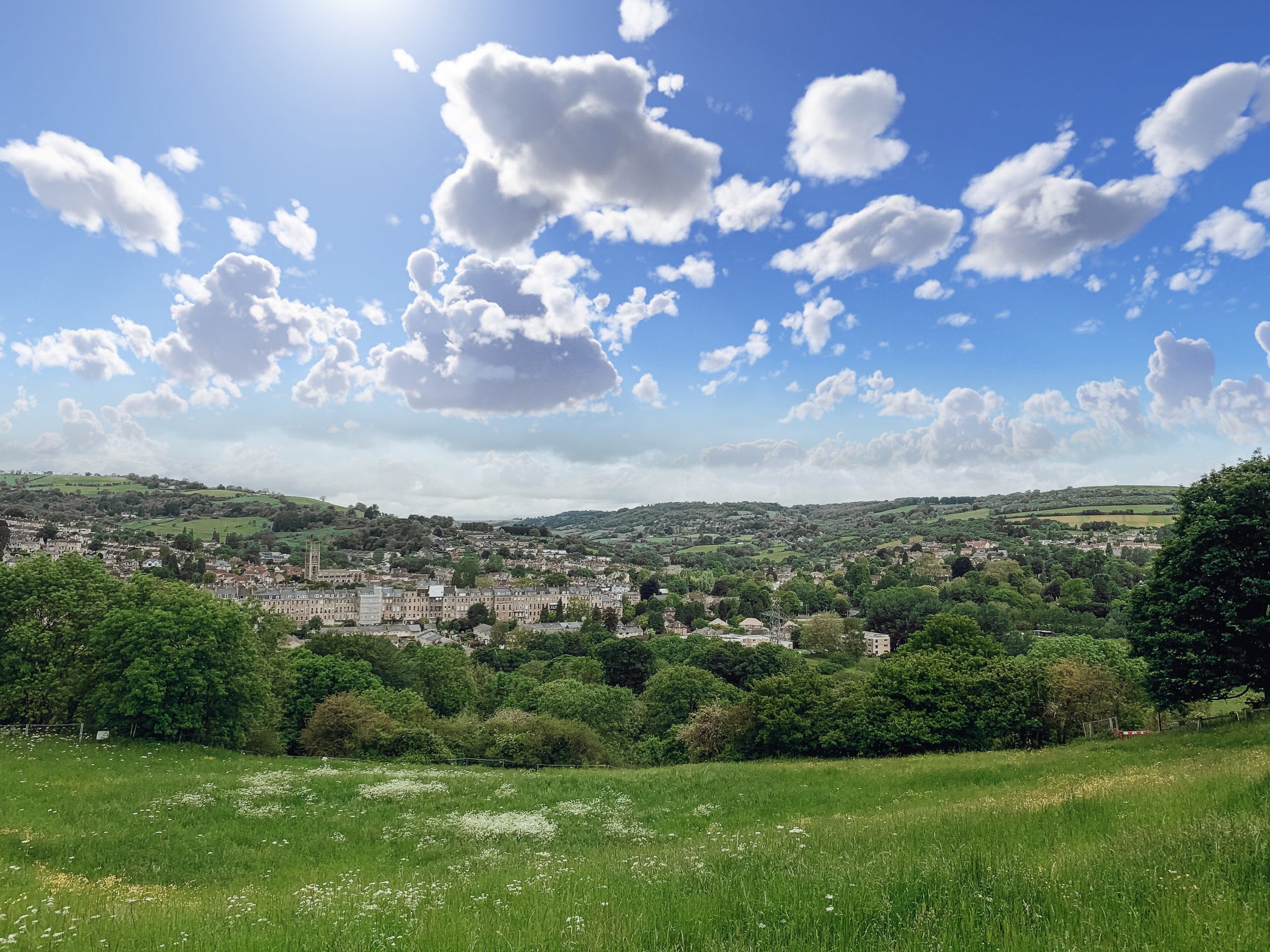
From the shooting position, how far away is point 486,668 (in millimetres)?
74500

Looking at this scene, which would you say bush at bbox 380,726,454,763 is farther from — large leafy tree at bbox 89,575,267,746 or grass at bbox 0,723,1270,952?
grass at bbox 0,723,1270,952

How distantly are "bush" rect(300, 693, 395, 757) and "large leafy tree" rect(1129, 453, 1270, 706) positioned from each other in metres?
36.8

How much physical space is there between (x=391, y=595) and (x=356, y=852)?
15510cm

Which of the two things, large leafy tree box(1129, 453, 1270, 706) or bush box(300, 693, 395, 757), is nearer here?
large leafy tree box(1129, 453, 1270, 706)

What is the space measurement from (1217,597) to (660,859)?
2432cm

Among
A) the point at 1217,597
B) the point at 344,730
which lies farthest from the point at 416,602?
the point at 1217,597

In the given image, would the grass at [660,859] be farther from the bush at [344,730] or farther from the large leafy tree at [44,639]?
the bush at [344,730]

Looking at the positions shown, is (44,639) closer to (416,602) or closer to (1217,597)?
(1217,597)

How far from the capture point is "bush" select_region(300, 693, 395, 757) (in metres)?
34.9

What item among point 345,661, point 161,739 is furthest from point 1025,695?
point 345,661

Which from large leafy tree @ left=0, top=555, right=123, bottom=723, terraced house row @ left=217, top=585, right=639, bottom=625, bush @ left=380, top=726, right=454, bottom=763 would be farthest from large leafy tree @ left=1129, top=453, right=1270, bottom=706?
terraced house row @ left=217, top=585, right=639, bottom=625

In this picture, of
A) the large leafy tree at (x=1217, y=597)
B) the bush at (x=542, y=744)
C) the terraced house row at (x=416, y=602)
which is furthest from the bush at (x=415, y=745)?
the terraced house row at (x=416, y=602)

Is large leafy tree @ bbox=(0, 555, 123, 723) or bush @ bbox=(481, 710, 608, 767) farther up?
large leafy tree @ bbox=(0, 555, 123, 723)

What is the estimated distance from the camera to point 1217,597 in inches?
877
